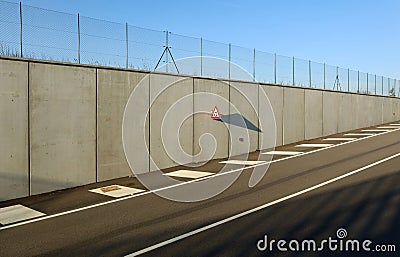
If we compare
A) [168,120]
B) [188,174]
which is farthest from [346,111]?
[188,174]

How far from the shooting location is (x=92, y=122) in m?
11.0

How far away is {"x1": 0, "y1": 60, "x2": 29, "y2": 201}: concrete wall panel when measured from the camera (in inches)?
351

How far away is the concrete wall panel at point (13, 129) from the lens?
29.2ft

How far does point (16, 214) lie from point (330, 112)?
2138 centimetres

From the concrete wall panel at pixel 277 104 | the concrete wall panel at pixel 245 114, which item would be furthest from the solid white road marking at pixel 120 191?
the concrete wall panel at pixel 277 104

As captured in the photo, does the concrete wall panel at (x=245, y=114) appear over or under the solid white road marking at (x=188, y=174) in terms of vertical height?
over

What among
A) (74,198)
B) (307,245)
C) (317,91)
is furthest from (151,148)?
(317,91)

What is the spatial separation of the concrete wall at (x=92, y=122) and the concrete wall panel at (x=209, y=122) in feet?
0.14

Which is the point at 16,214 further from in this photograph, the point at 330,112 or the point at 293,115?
the point at 330,112

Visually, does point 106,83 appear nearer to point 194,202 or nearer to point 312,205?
point 194,202

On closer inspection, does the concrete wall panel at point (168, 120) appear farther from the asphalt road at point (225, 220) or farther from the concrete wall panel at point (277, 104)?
the concrete wall panel at point (277, 104)

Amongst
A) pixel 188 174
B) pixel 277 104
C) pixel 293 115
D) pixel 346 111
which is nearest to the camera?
pixel 188 174

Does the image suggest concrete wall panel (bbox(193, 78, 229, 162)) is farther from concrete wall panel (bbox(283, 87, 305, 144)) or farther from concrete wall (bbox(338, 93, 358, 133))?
concrete wall (bbox(338, 93, 358, 133))

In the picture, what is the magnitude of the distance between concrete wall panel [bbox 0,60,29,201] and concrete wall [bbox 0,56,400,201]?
0.07 feet
